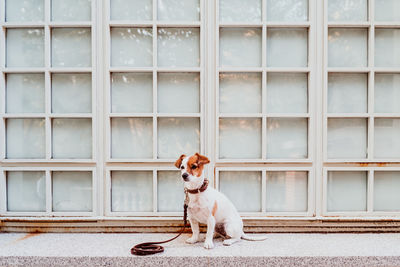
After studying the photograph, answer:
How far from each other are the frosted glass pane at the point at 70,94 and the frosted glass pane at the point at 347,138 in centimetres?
221

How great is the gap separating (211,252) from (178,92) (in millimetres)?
1392

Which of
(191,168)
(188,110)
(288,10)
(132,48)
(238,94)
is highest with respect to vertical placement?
(288,10)

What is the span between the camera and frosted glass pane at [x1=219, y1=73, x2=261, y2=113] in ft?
9.62

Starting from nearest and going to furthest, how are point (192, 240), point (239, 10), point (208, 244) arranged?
point (208, 244)
point (192, 240)
point (239, 10)

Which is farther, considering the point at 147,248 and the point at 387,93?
the point at 387,93

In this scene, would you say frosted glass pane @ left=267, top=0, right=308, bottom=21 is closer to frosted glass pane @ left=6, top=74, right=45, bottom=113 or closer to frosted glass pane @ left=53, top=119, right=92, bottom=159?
frosted glass pane @ left=53, top=119, right=92, bottom=159

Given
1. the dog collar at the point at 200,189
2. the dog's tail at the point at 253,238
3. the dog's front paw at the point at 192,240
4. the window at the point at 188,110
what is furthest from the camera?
the window at the point at 188,110

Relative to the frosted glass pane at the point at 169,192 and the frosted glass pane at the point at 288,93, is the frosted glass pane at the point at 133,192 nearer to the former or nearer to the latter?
the frosted glass pane at the point at 169,192

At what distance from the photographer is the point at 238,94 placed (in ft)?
9.63

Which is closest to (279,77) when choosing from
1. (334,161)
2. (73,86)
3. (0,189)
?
(334,161)

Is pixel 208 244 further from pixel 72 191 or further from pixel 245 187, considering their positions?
pixel 72 191

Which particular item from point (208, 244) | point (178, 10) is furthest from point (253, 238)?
point (178, 10)

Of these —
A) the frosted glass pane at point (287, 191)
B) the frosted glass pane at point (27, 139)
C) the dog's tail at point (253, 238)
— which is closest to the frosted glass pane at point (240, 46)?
the frosted glass pane at point (287, 191)

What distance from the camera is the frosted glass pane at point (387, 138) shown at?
2.93m
